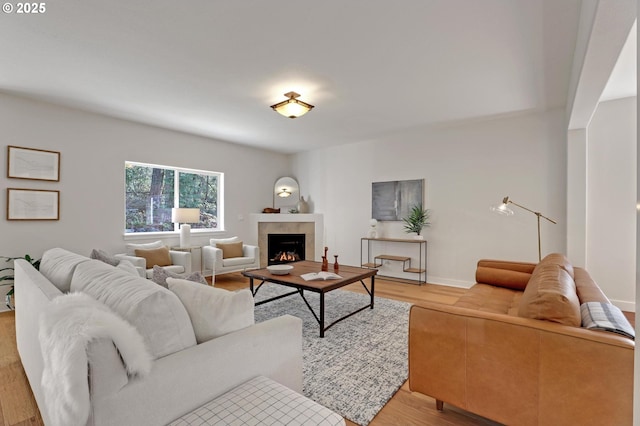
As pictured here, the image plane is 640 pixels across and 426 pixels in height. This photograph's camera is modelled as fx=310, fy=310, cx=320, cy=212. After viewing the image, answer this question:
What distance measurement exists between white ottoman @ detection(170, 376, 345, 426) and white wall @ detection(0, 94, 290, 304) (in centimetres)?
406

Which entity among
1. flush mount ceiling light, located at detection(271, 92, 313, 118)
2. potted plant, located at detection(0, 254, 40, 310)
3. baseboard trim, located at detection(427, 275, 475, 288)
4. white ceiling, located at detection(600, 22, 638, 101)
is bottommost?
baseboard trim, located at detection(427, 275, 475, 288)

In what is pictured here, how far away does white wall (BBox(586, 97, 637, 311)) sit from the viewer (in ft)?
12.1

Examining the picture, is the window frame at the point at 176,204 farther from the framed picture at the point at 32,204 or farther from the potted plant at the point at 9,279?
the potted plant at the point at 9,279

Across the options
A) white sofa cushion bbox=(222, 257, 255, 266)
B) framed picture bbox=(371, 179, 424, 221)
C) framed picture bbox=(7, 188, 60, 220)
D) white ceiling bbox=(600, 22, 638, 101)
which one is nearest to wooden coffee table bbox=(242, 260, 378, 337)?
white sofa cushion bbox=(222, 257, 255, 266)

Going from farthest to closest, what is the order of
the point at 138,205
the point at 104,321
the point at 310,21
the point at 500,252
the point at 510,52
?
the point at 138,205 → the point at 500,252 → the point at 510,52 → the point at 310,21 → the point at 104,321

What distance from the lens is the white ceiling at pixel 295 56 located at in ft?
6.94

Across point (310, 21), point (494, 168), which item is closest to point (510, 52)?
point (310, 21)

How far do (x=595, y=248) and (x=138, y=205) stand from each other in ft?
21.0

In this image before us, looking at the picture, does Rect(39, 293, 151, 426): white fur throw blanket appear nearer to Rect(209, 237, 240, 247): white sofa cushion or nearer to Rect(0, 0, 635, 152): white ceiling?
Rect(0, 0, 635, 152): white ceiling

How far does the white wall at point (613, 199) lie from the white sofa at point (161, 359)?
430 centimetres

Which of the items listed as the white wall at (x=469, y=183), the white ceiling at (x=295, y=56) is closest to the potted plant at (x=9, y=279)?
the white ceiling at (x=295, y=56)

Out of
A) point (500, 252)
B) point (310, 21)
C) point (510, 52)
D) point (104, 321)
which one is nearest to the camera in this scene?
point (104, 321)

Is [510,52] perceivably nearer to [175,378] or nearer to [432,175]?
[432,175]

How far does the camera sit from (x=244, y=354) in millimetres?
1325
